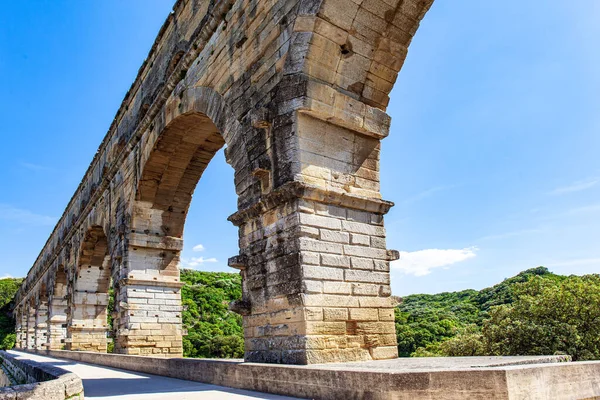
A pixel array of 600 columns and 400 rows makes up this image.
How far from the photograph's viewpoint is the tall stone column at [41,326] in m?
22.5

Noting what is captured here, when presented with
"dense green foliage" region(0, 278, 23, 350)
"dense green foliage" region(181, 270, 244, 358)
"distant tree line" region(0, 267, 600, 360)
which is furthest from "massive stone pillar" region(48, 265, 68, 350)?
"dense green foliage" region(0, 278, 23, 350)

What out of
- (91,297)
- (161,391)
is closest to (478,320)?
(91,297)

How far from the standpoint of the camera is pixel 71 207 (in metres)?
20.2

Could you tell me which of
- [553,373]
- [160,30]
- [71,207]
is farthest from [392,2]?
[71,207]

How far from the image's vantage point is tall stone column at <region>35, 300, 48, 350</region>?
73.9 feet

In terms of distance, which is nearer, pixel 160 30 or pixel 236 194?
pixel 236 194

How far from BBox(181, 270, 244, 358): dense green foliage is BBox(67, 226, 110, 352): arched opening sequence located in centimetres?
371

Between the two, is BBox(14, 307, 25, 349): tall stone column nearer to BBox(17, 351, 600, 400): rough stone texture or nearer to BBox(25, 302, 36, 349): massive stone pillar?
BBox(25, 302, 36, 349): massive stone pillar

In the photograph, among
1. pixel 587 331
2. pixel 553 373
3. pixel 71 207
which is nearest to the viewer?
pixel 553 373

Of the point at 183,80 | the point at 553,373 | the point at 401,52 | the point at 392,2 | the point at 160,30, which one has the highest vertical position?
the point at 160,30

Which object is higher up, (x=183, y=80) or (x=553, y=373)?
(x=183, y=80)

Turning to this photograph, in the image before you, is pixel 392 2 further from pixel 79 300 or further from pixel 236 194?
pixel 79 300

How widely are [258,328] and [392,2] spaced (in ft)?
13.1

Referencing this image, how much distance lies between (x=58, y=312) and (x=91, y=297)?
505cm
